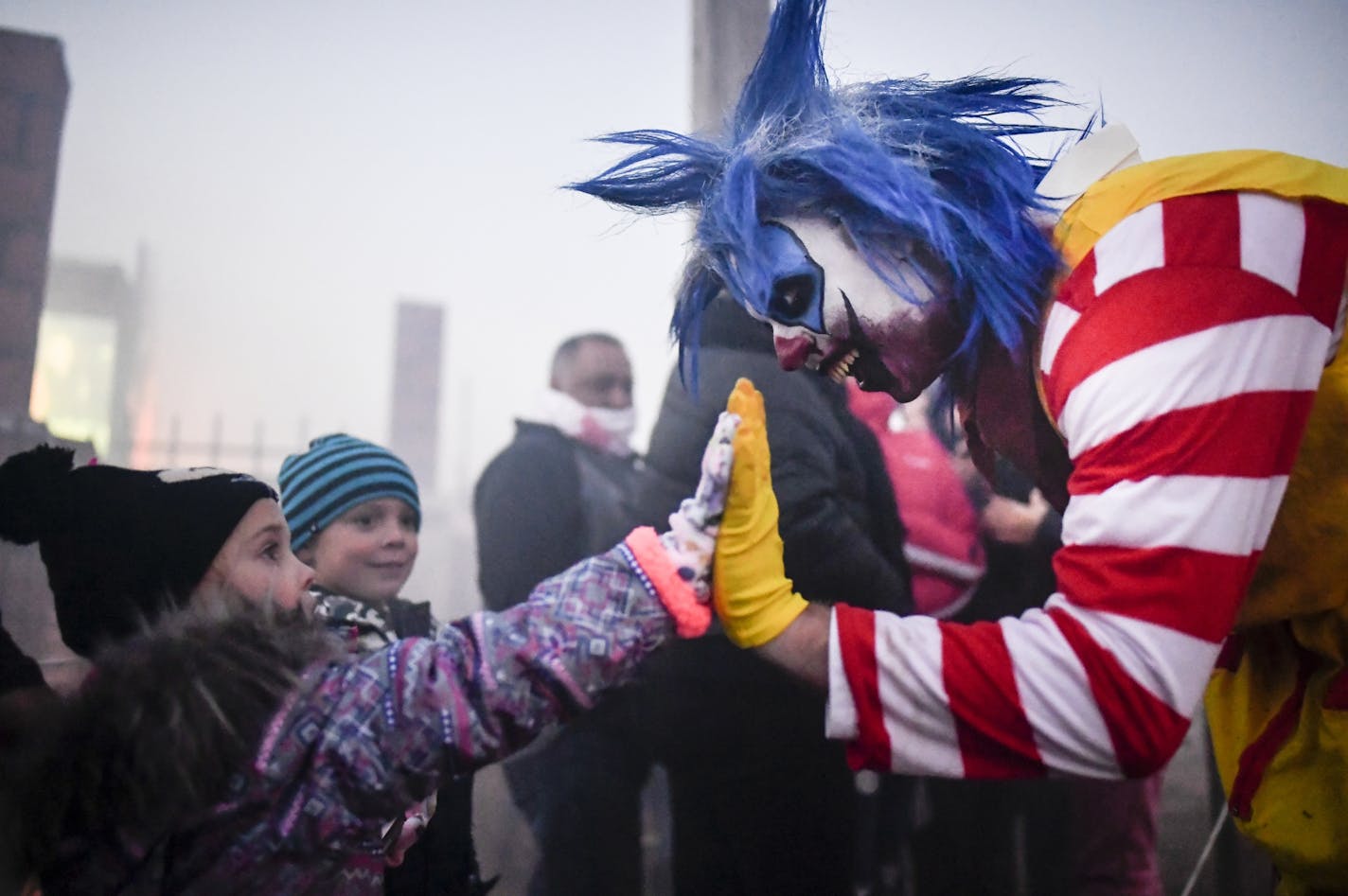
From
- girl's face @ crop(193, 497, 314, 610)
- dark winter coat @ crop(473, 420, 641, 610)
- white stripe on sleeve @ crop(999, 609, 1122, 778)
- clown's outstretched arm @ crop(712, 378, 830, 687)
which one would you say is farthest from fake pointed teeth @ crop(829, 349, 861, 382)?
girl's face @ crop(193, 497, 314, 610)

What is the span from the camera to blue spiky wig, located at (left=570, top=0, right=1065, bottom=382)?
33.0 inches

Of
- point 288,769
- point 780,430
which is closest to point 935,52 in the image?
point 780,430

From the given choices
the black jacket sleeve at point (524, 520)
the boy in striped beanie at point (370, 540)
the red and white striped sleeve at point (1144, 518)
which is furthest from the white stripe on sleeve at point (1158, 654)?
the black jacket sleeve at point (524, 520)

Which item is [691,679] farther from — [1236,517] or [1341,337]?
[1341,337]

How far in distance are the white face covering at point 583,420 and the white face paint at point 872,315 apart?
29.2 inches

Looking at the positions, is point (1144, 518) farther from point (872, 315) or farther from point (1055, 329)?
point (872, 315)

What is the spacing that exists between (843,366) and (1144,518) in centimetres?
39

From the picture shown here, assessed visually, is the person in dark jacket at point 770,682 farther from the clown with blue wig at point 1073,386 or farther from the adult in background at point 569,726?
the clown with blue wig at point 1073,386

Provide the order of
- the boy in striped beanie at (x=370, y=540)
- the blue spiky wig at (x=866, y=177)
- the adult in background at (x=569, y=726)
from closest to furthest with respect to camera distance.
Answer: the blue spiky wig at (x=866, y=177)
the boy in striped beanie at (x=370, y=540)
the adult in background at (x=569, y=726)

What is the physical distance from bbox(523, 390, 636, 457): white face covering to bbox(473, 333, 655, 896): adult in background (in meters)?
0.04

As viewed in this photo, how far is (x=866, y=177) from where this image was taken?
84cm

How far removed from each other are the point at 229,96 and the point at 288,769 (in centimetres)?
119

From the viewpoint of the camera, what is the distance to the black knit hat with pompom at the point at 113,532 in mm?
875

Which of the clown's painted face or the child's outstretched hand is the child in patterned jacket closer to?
the child's outstretched hand
